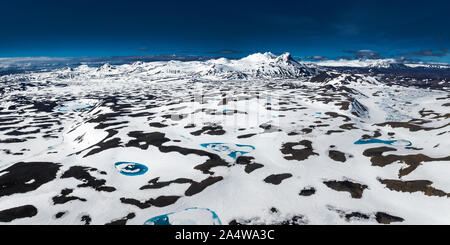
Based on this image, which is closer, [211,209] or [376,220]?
[376,220]

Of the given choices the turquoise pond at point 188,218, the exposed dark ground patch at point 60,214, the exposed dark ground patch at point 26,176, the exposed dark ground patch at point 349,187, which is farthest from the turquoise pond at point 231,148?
the exposed dark ground patch at point 26,176

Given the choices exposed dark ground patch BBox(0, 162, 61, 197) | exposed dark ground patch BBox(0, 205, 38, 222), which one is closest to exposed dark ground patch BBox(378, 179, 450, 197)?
exposed dark ground patch BBox(0, 205, 38, 222)

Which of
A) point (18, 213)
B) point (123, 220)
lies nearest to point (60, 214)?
point (18, 213)

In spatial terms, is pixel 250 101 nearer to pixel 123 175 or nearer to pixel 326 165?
pixel 326 165

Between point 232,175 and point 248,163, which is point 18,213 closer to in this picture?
point 232,175

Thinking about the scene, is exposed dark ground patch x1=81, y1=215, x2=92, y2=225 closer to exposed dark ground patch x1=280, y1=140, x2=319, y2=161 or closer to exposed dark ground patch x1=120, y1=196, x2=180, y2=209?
exposed dark ground patch x1=120, y1=196, x2=180, y2=209

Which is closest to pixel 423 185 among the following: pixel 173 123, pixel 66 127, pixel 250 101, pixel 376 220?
pixel 376 220
